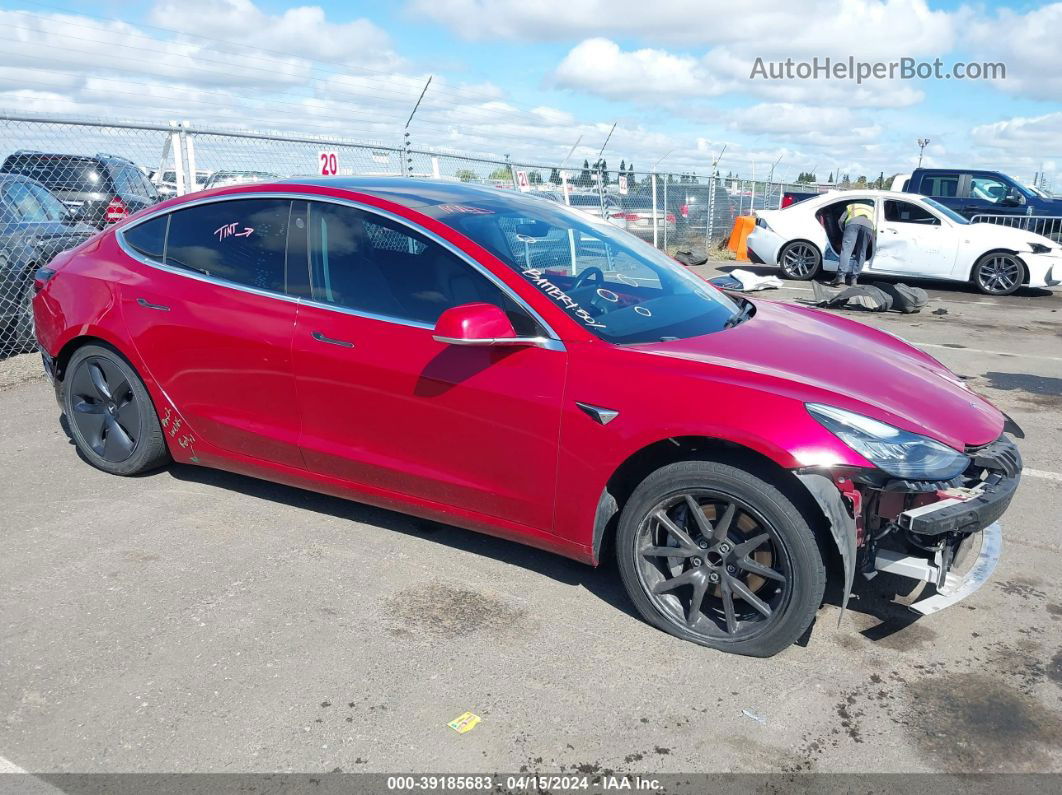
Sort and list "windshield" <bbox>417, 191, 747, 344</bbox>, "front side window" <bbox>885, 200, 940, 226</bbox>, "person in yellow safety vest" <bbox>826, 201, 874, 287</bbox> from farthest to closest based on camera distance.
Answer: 1. "front side window" <bbox>885, 200, 940, 226</bbox>
2. "person in yellow safety vest" <bbox>826, 201, 874, 287</bbox>
3. "windshield" <bbox>417, 191, 747, 344</bbox>

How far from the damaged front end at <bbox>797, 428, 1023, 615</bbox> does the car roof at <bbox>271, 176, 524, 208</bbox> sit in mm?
2061

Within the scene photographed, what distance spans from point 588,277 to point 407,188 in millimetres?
1030

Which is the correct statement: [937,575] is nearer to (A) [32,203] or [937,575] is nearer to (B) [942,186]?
(A) [32,203]

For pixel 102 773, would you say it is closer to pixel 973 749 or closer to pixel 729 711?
pixel 729 711

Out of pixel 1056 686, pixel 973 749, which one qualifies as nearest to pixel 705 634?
pixel 973 749

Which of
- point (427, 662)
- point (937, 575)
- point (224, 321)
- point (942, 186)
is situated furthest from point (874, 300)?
point (427, 662)

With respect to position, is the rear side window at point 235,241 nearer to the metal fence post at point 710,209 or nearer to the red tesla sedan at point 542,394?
the red tesla sedan at point 542,394

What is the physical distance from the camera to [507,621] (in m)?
3.41

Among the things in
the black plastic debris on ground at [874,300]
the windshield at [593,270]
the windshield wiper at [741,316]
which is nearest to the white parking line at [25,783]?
the windshield at [593,270]

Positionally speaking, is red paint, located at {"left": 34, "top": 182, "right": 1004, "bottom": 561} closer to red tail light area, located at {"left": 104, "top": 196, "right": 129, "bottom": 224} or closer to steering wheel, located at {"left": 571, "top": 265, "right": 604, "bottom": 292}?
steering wheel, located at {"left": 571, "top": 265, "right": 604, "bottom": 292}

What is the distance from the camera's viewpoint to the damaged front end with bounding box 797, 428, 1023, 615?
288cm

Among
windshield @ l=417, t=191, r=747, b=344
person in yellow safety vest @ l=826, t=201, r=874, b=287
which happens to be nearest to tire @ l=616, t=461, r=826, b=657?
windshield @ l=417, t=191, r=747, b=344

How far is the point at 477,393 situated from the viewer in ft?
11.3

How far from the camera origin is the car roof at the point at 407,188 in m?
3.93
